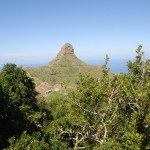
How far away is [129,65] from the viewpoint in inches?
723

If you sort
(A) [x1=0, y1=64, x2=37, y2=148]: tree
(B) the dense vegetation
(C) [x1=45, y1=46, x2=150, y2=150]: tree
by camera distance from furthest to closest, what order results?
1. (A) [x1=0, y1=64, x2=37, y2=148]: tree
2. (C) [x1=45, y1=46, x2=150, y2=150]: tree
3. (B) the dense vegetation

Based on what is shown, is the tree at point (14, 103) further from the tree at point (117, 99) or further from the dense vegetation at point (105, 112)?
the tree at point (117, 99)

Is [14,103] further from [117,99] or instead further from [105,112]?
[117,99]

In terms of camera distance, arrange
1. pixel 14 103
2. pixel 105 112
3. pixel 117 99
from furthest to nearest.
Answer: pixel 14 103 < pixel 105 112 < pixel 117 99

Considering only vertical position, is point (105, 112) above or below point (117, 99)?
below

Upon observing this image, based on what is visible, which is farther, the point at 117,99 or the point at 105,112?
the point at 105,112

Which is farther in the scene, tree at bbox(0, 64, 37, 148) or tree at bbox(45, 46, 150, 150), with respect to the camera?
tree at bbox(0, 64, 37, 148)

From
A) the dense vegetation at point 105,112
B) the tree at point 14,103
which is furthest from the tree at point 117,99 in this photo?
the tree at point 14,103

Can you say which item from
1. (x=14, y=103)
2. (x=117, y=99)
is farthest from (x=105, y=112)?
(x=14, y=103)

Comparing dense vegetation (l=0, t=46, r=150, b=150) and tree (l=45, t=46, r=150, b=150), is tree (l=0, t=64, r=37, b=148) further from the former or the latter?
tree (l=45, t=46, r=150, b=150)

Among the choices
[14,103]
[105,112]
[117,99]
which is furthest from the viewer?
[14,103]

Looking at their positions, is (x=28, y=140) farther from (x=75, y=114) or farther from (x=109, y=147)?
(x=109, y=147)

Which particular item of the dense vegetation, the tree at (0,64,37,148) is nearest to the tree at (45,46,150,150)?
the dense vegetation

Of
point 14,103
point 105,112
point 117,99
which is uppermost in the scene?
point 117,99
